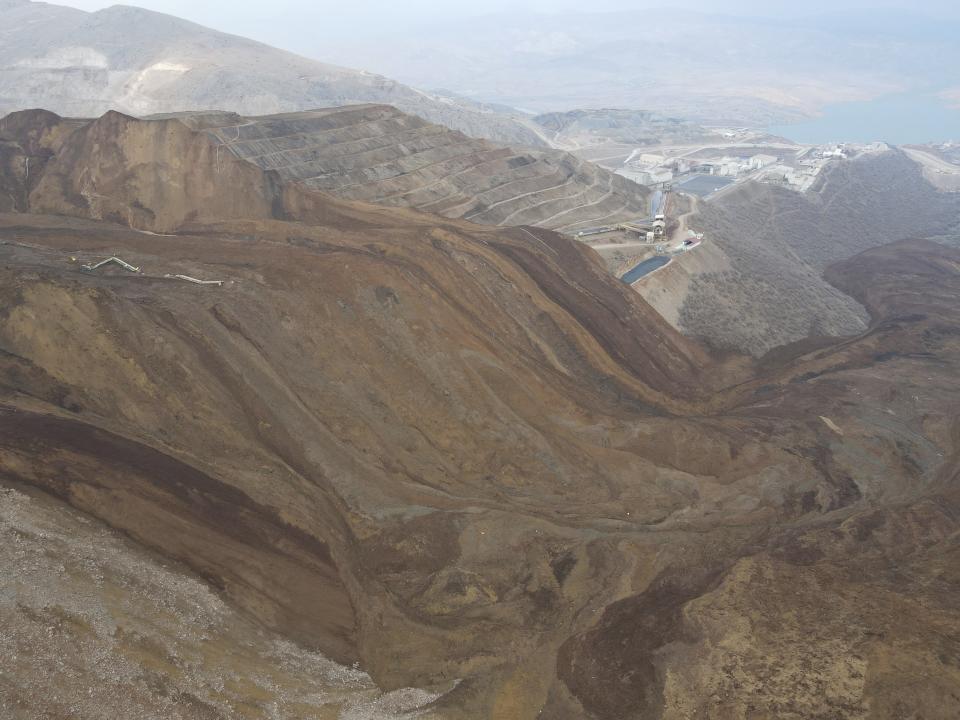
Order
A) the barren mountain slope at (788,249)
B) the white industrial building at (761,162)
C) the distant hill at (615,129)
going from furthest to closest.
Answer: the distant hill at (615,129)
the white industrial building at (761,162)
the barren mountain slope at (788,249)

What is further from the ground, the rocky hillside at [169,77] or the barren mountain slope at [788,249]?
the rocky hillside at [169,77]

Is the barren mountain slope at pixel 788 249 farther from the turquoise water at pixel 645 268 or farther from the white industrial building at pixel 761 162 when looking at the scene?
the white industrial building at pixel 761 162

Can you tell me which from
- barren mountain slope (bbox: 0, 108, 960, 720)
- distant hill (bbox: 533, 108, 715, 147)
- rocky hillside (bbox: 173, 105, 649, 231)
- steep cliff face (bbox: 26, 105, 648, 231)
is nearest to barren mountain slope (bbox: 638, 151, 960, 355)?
barren mountain slope (bbox: 0, 108, 960, 720)

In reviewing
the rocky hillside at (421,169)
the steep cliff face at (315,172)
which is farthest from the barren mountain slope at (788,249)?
the steep cliff face at (315,172)

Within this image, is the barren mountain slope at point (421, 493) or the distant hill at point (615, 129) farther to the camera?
the distant hill at point (615, 129)

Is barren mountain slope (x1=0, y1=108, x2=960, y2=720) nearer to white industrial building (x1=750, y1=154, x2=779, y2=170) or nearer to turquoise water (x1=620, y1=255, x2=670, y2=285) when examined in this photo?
turquoise water (x1=620, y1=255, x2=670, y2=285)

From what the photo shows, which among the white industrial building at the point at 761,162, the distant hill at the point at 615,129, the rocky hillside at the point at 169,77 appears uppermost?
the rocky hillside at the point at 169,77

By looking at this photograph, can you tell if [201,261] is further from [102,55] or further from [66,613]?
[102,55]
